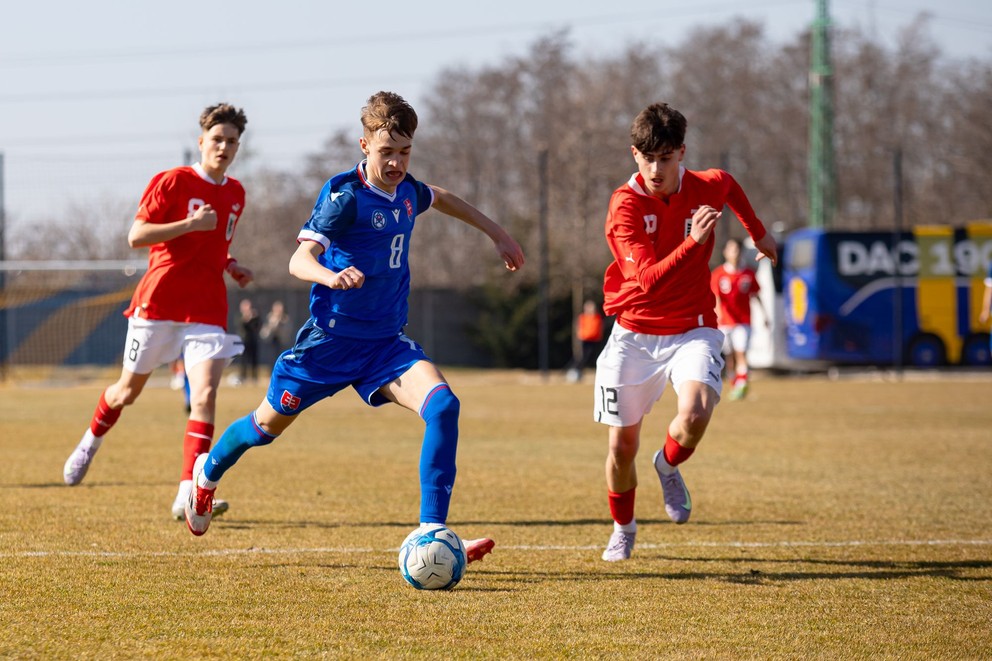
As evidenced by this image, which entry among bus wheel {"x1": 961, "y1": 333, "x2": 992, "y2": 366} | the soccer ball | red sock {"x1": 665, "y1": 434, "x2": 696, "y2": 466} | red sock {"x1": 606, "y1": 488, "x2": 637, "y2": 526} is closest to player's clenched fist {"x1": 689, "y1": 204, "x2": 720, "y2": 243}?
red sock {"x1": 665, "y1": 434, "x2": 696, "y2": 466}

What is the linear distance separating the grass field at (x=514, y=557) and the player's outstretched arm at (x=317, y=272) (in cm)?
131

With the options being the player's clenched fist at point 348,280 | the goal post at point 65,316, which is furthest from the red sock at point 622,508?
the goal post at point 65,316

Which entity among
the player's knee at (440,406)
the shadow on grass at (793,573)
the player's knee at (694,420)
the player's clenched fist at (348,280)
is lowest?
the shadow on grass at (793,573)

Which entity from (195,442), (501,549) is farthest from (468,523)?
(195,442)

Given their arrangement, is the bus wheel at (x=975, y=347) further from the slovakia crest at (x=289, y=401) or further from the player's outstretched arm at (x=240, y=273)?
the slovakia crest at (x=289, y=401)

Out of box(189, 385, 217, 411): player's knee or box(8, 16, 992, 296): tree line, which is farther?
box(8, 16, 992, 296): tree line

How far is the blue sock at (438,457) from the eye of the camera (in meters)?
5.38

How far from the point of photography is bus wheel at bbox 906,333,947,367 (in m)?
29.7

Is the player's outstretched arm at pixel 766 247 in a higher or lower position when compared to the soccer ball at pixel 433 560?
higher

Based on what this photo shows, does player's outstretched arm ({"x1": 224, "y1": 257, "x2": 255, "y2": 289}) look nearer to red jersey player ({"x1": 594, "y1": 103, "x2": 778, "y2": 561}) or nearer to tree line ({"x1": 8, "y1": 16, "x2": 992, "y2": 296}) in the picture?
red jersey player ({"x1": 594, "y1": 103, "x2": 778, "y2": 561})

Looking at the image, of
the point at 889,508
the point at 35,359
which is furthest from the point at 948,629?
the point at 35,359

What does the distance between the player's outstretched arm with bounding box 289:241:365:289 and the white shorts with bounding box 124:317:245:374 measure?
2124 mm

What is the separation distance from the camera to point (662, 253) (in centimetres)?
658

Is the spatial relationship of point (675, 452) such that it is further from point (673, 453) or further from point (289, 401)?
point (289, 401)
